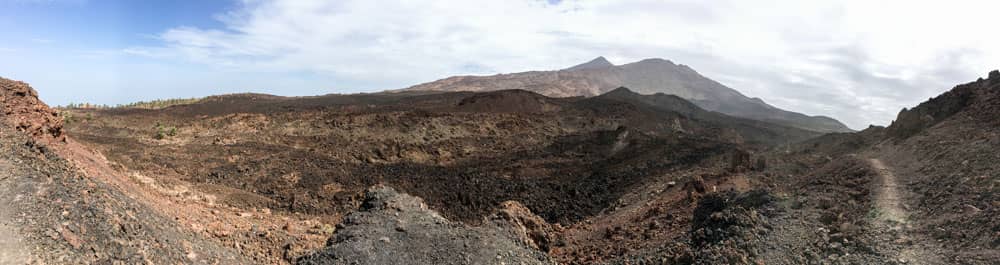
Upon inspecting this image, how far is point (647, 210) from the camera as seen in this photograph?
11.1 metres

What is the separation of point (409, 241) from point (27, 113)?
5976 mm

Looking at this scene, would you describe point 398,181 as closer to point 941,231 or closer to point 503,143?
point 503,143

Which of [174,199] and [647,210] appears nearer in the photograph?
[174,199]

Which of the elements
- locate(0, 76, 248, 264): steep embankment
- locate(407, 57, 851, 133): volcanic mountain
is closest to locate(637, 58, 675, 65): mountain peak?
locate(407, 57, 851, 133): volcanic mountain

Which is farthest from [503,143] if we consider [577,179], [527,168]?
[577,179]

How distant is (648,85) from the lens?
113438 millimetres

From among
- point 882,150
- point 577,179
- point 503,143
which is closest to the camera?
point 882,150

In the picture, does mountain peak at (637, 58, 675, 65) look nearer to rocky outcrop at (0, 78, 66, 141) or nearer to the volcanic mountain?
the volcanic mountain

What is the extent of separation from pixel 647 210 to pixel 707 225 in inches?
127

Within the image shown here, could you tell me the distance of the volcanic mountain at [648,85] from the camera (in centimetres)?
7512

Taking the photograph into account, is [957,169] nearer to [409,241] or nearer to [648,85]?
[409,241]

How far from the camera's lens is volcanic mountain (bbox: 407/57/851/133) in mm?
75125

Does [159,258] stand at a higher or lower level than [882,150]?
lower

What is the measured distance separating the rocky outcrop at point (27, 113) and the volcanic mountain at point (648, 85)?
6018 centimetres
